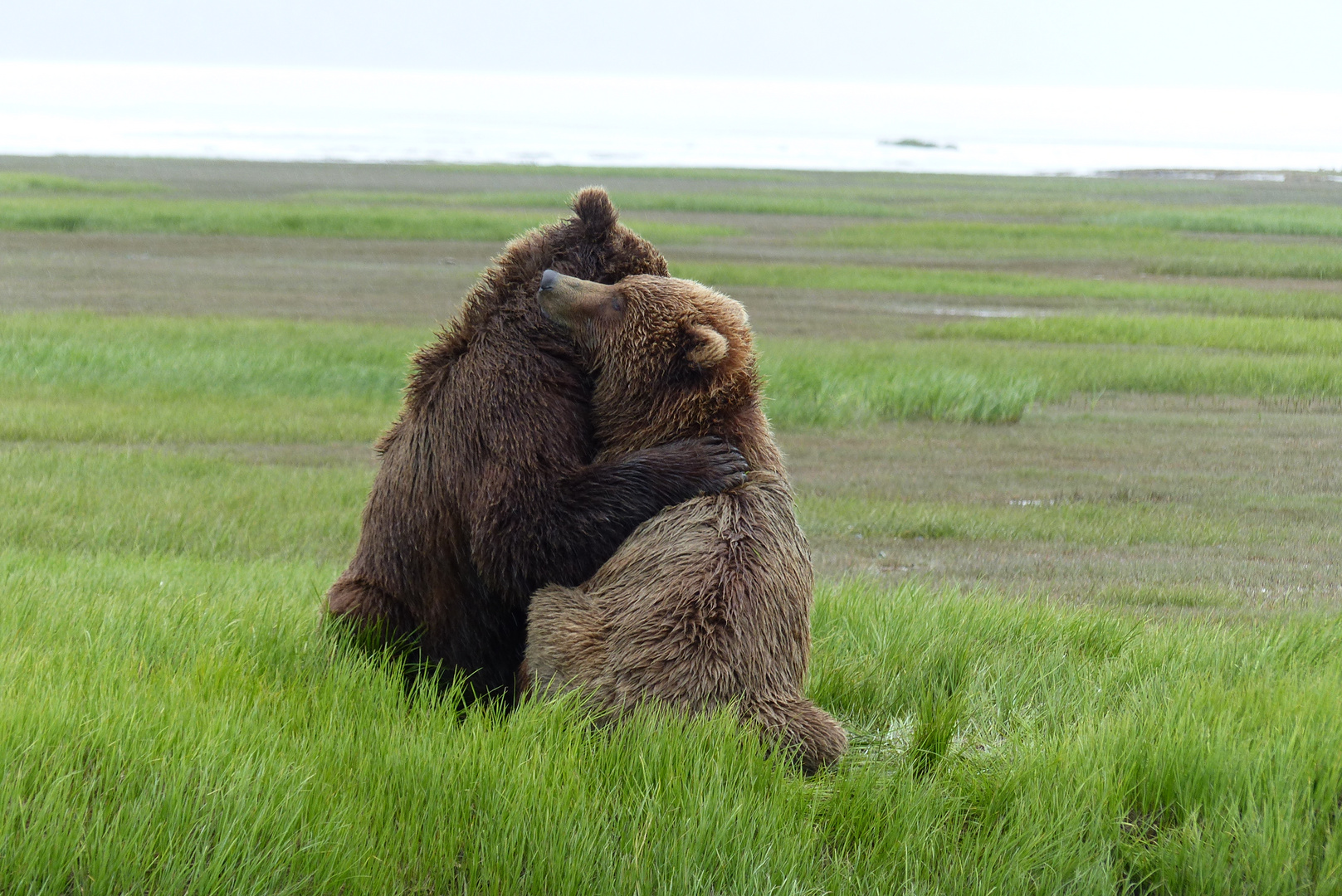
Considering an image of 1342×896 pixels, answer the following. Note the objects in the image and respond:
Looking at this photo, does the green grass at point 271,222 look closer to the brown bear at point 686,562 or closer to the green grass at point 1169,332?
the green grass at point 1169,332

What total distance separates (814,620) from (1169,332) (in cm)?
1326

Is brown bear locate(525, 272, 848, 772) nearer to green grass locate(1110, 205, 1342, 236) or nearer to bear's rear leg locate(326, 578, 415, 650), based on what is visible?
bear's rear leg locate(326, 578, 415, 650)

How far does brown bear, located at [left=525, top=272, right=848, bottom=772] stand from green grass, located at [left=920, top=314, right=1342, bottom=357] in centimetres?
1384

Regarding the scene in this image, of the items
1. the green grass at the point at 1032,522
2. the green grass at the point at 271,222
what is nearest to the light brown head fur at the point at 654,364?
the green grass at the point at 1032,522

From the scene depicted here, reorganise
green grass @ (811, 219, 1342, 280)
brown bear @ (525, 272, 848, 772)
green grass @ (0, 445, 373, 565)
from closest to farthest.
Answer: brown bear @ (525, 272, 848, 772), green grass @ (0, 445, 373, 565), green grass @ (811, 219, 1342, 280)

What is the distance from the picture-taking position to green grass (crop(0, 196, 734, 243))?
28.7m

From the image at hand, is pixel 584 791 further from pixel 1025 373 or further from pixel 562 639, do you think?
pixel 1025 373

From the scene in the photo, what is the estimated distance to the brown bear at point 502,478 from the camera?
2.87m

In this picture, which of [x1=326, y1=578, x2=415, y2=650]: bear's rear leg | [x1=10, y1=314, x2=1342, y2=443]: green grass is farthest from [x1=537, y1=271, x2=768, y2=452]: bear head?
[x1=10, y1=314, x2=1342, y2=443]: green grass

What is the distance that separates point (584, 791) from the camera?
2.63 meters

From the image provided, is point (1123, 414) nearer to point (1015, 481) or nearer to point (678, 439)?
point (1015, 481)

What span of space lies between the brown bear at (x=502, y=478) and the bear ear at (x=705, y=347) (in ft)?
0.60

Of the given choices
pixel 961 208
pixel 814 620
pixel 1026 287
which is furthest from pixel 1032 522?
pixel 961 208

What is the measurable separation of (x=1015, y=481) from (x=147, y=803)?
797 cm
